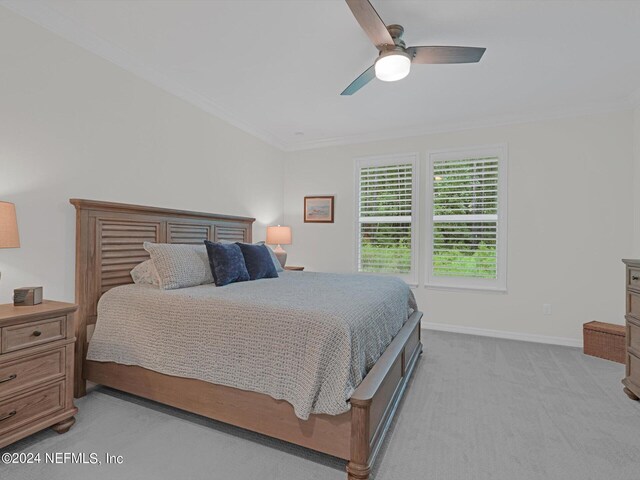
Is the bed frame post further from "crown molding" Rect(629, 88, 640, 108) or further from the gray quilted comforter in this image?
"crown molding" Rect(629, 88, 640, 108)

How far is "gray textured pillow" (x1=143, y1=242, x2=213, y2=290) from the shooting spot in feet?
8.36

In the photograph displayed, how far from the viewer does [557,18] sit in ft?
7.48

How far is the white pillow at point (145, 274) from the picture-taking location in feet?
8.59

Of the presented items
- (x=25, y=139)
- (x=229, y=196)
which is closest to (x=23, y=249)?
(x=25, y=139)

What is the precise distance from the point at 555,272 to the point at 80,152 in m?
4.77

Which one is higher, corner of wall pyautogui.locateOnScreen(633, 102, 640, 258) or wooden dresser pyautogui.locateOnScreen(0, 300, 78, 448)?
corner of wall pyautogui.locateOnScreen(633, 102, 640, 258)

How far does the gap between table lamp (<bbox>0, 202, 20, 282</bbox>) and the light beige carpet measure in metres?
1.11

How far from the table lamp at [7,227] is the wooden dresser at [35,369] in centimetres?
37

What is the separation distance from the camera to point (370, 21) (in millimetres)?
1946

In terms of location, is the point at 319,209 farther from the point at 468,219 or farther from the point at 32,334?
the point at 32,334

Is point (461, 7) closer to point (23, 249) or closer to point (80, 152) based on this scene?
point (80, 152)

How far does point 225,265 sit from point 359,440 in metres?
1.74

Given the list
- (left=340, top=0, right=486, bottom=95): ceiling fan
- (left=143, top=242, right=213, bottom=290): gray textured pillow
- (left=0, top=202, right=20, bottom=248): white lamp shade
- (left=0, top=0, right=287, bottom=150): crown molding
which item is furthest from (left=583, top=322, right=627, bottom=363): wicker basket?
(left=0, top=202, right=20, bottom=248): white lamp shade

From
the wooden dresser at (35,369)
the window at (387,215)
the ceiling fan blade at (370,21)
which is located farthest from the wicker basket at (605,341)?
Result: the wooden dresser at (35,369)
